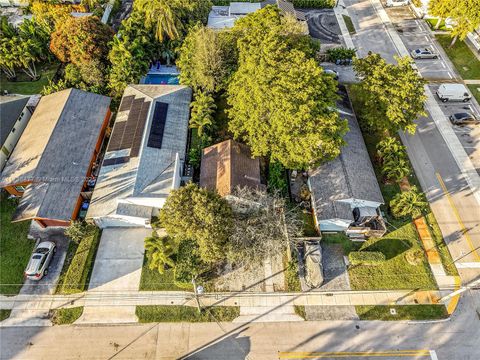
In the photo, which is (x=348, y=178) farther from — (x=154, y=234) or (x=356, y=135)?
(x=154, y=234)

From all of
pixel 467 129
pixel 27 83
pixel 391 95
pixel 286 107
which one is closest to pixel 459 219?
pixel 467 129

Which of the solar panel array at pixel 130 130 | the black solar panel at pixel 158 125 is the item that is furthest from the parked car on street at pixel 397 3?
the solar panel array at pixel 130 130

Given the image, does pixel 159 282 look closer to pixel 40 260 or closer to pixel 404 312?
pixel 40 260

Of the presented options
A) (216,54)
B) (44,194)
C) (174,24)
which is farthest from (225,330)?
(174,24)

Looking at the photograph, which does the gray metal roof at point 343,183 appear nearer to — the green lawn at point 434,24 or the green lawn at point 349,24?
the green lawn at point 349,24

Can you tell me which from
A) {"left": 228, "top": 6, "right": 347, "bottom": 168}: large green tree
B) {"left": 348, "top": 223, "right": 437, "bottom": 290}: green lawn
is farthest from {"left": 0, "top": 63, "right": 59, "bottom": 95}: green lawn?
{"left": 348, "top": 223, "right": 437, "bottom": 290}: green lawn
